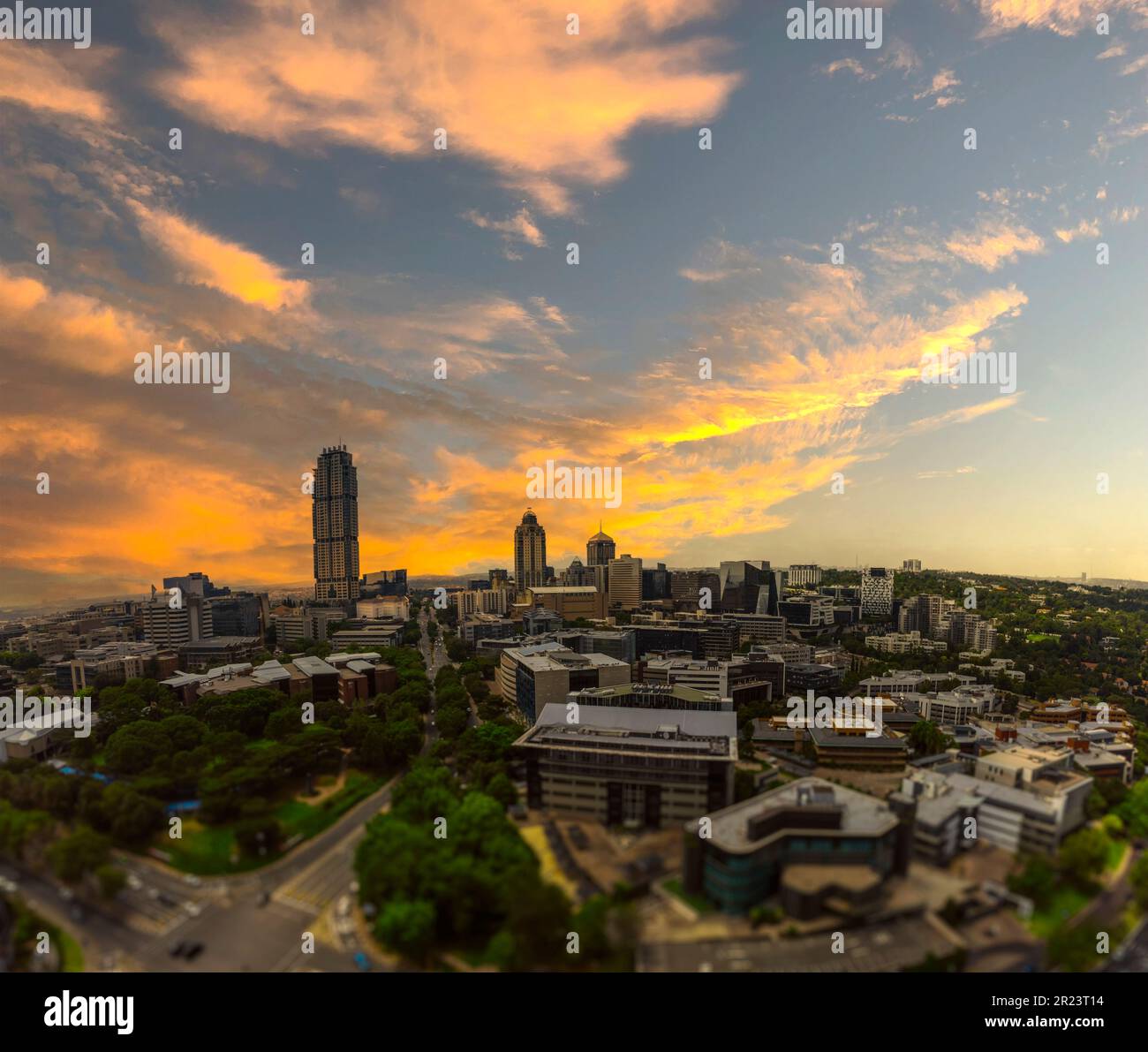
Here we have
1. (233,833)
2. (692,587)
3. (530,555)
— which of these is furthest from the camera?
(530,555)

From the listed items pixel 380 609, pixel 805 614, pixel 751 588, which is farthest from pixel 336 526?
pixel 805 614

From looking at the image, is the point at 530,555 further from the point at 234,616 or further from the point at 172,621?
the point at 172,621

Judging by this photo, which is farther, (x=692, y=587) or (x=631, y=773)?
(x=692, y=587)

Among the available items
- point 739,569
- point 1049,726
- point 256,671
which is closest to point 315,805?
point 256,671

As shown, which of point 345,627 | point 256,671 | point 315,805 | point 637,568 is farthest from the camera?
point 637,568

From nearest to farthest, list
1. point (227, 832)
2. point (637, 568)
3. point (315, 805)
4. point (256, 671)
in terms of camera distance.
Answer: point (227, 832)
point (315, 805)
point (256, 671)
point (637, 568)
